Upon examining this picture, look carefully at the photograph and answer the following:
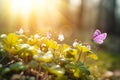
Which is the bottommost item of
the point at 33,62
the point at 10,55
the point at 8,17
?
the point at 33,62

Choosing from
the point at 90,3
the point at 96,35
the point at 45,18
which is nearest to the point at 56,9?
the point at 45,18

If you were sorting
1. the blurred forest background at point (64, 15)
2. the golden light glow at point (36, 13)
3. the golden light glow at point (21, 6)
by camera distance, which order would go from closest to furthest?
1. the blurred forest background at point (64, 15)
2. the golden light glow at point (36, 13)
3. the golden light glow at point (21, 6)

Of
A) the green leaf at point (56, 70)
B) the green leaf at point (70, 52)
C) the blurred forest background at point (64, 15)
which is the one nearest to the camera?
the green leaf at point (56, 70)

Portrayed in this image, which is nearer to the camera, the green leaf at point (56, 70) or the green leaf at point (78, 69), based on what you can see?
the green leaf at point (56, 70)

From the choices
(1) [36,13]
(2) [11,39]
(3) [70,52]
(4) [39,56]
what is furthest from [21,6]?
(4) [39,56]

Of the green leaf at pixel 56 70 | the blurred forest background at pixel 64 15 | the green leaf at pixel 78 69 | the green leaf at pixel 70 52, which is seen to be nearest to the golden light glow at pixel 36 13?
the blurred forest background at pixel 64 15

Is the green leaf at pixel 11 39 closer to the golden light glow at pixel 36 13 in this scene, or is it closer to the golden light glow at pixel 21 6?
the golden light glow at pixel 36 13

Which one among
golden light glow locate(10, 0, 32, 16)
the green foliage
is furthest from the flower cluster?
golden light glow locate(10, 0, 32, 16)

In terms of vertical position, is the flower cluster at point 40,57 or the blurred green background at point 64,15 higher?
the blurred green background at point 64,15

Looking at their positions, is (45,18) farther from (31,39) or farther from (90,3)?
(31,39)
